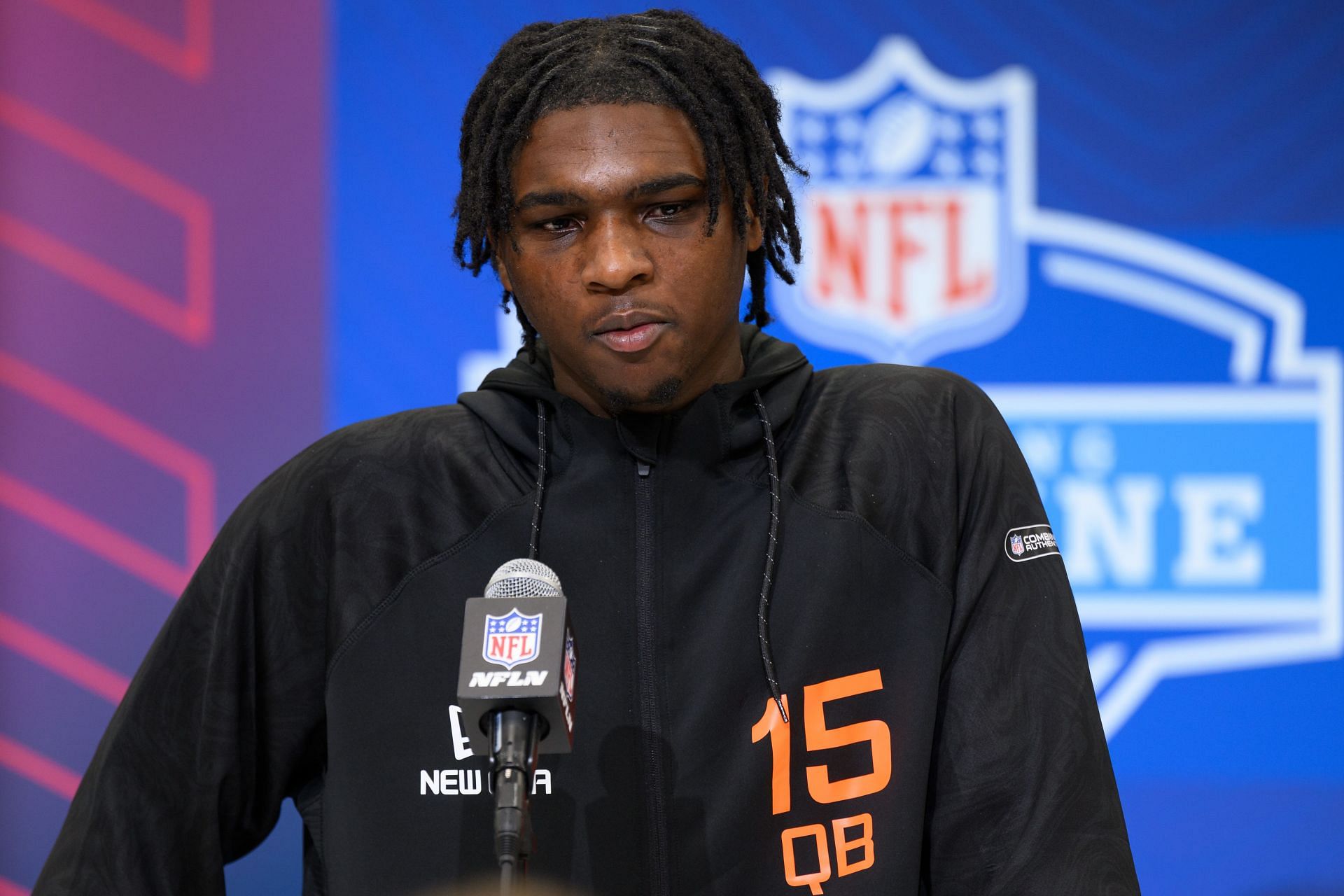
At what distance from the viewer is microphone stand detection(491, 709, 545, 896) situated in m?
0.80

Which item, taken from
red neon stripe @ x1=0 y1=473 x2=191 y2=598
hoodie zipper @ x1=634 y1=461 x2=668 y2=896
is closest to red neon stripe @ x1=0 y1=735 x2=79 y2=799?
red neon stripe @ x1=0 y1=473 x2=191 y2=598

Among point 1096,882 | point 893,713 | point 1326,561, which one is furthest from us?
point 1326,561

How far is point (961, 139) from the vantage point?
2361 millimetres

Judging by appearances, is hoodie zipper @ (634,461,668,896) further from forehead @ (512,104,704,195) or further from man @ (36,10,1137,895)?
forehead @ (512,104,704,195)

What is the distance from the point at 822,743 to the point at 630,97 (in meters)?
0.64

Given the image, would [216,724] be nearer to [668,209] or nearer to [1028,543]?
[668,209]

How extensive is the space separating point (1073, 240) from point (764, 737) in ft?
4.63

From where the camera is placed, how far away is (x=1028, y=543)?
4.27 ft

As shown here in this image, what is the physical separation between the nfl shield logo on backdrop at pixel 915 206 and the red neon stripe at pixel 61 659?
131cm

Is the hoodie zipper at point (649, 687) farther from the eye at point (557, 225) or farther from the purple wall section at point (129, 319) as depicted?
the purple wall section at point (129, 319)

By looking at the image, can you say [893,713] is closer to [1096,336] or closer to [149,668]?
Result: [149,668]

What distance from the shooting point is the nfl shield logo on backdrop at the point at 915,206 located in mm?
2359


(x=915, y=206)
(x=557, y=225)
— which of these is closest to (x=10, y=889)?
(x=557, y=225)

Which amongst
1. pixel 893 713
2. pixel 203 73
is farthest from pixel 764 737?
pixel 203 73
